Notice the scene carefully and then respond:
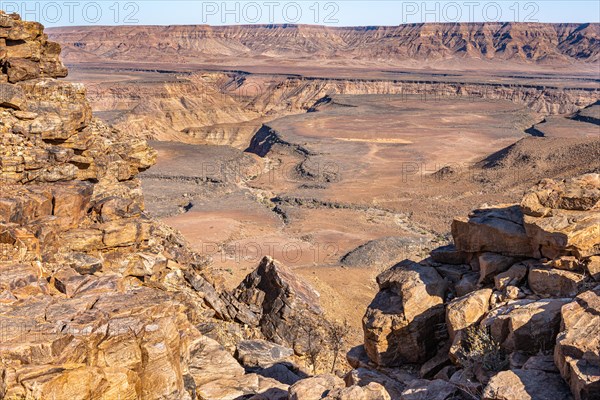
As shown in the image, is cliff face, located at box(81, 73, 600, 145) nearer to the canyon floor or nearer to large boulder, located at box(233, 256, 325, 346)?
the canyon floor

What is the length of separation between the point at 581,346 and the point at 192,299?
12906 mm

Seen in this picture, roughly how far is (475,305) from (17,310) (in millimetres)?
8195

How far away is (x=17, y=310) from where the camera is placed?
1098 centimetres

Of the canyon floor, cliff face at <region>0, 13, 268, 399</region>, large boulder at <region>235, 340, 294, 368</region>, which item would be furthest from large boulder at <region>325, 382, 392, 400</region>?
the canyon floor

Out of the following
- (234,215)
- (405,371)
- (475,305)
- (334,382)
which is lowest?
(234,215)

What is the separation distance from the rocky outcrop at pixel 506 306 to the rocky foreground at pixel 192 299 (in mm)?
30

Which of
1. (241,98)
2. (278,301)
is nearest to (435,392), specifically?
(278,301)

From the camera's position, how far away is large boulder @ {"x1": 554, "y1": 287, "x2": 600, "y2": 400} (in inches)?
310

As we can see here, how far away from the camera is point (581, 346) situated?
332 inches

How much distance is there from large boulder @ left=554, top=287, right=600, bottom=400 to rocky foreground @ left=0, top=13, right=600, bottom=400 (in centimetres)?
3

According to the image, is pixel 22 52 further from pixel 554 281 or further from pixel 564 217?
pixel 554 281

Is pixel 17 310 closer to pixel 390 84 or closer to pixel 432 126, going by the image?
pixel 432 126

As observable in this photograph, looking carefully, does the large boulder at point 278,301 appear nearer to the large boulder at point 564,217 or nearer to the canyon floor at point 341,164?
the canyon floor at point 341,164

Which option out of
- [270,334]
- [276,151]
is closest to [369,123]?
[276,151]
